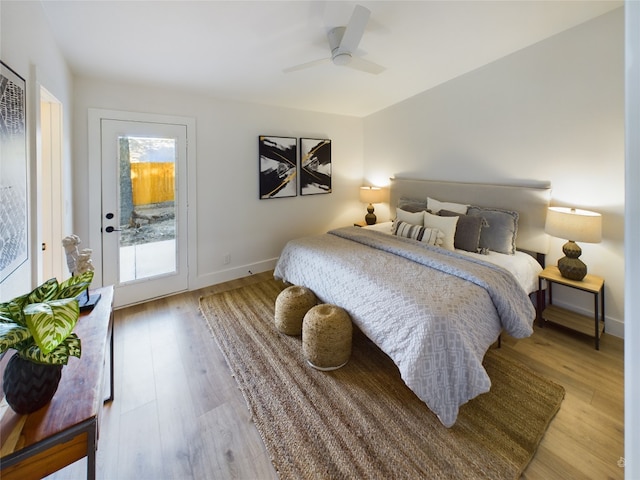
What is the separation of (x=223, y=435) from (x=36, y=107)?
202 cm

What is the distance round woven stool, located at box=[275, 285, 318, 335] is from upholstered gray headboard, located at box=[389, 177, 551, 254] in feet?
7.40

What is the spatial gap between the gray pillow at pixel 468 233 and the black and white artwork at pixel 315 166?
207 cm

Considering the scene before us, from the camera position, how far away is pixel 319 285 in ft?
8.44

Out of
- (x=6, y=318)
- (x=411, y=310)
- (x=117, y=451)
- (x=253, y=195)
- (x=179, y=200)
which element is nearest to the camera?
(x=6, y=318)

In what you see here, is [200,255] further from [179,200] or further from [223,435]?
[223,435]

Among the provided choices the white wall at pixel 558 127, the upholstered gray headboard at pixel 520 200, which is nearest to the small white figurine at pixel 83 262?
the upholstered gray headboard at pixel 520 200

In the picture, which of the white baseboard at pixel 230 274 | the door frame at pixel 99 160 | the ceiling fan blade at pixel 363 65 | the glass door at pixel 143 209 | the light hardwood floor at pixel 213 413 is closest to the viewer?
the light hardwood floor at pixel 213 413

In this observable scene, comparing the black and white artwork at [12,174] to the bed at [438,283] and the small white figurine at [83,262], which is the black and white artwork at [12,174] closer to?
the small white figurine at [83,262]

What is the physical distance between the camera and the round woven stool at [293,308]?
2.53 meters

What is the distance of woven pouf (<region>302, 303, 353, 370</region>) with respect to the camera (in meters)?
2.10


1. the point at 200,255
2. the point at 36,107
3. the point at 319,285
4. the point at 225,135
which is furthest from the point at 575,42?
the point at 200,255

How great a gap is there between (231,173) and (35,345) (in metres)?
2.99

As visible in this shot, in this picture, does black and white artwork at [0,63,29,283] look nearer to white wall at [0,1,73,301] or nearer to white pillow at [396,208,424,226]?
white wall at [0,1,73,301]

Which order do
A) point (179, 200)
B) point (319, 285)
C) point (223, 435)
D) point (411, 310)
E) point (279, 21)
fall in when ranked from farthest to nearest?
point (179, 200), point (319, 285), point (279, 21), point (411, 310), point (223, 435)
